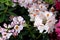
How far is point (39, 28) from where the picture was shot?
4.96 ft

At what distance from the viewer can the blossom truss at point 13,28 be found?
156 centimetres

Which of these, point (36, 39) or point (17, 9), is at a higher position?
point (17, 9)

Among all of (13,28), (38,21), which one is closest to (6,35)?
(13,28)

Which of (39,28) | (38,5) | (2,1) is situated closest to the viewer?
(39,28)

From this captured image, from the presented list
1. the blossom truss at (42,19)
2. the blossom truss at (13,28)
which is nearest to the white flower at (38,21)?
the blossom truss at (42,19)

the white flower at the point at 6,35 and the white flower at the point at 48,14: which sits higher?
the white flower at the point at 48,14

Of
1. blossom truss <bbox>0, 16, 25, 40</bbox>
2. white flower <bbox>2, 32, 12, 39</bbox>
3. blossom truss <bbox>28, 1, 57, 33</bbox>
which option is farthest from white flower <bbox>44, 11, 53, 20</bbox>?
white flower <bbox>2, 32, 12, 39</bbox>

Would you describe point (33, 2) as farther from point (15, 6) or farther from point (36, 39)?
point (36, 39)

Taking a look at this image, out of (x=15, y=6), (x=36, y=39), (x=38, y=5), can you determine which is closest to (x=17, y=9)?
(x=15, y=6)

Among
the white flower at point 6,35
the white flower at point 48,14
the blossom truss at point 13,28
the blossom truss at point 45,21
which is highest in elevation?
the white flower at point 48,14

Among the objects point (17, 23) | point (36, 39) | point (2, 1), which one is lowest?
point (36, 39)

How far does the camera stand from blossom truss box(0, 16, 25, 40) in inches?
61.3

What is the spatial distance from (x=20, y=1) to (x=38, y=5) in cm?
14

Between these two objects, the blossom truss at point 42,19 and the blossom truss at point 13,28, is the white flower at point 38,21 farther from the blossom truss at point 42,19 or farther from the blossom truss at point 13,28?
the blossom truss at point 13,28
